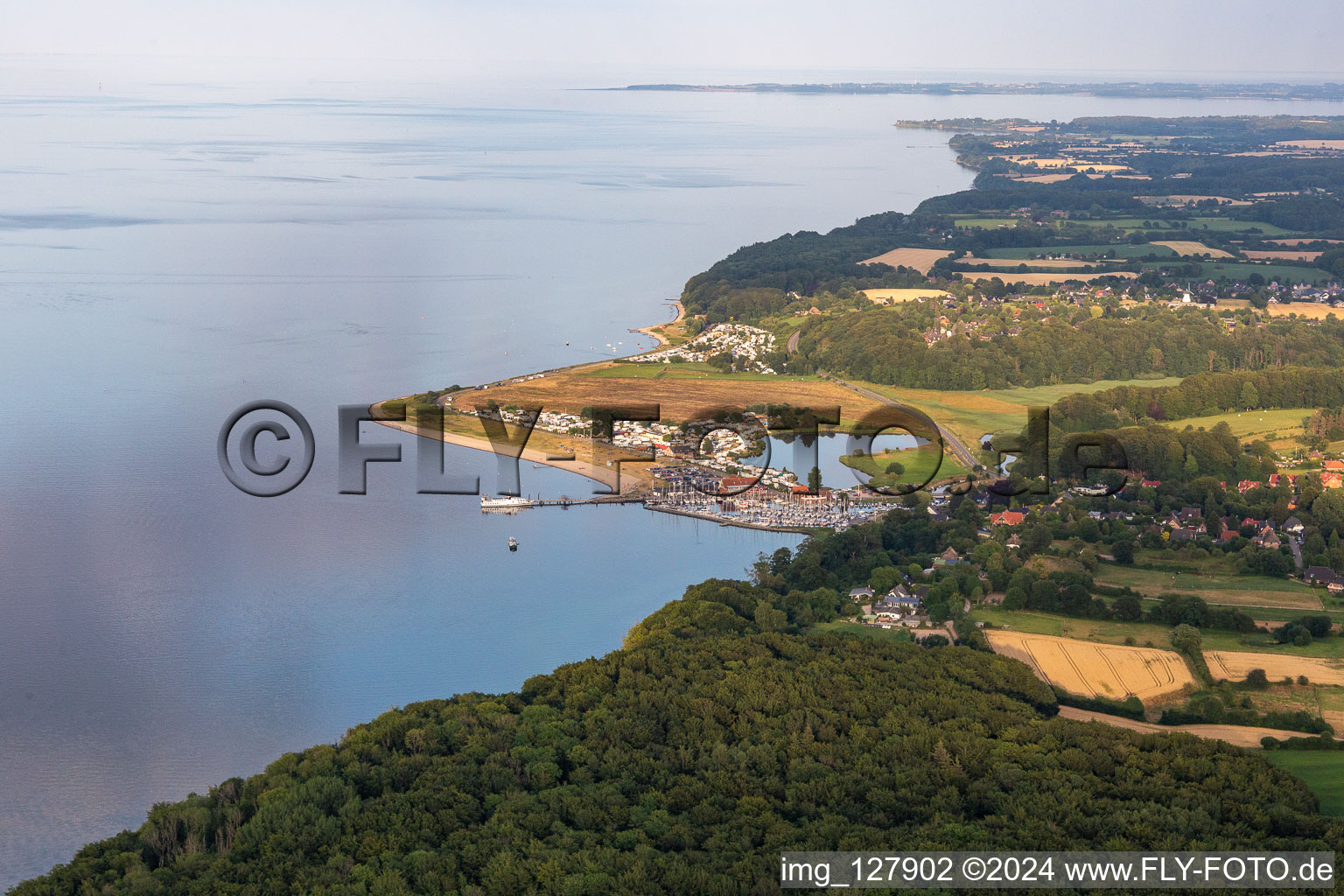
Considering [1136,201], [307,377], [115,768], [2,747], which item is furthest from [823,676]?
[1136,201]

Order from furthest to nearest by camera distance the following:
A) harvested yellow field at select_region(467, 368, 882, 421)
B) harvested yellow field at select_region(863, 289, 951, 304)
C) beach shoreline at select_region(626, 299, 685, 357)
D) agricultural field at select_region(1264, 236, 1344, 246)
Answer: agricultural field at select_region(1264, 236, 1344, 246), harvested yellow field at select_region(863, 289, 951, 304), beach shoreline at select_region(626, 299, 685, 357), harvested yellow field at select_region(467, 368, 882, 421)

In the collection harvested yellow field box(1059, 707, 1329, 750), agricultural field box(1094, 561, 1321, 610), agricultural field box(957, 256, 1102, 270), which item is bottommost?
harvested yellow field box(1059, 707, 1329, 750)

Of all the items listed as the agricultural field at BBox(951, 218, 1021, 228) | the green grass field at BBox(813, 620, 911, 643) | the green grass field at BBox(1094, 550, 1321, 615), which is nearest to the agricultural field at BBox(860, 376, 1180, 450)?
the green grass field at BBox(1094, 550, 1321, 615)

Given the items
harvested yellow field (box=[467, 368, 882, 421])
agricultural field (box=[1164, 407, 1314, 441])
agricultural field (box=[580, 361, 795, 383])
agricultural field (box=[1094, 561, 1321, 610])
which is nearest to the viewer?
agricultural field (box=[1094, 561, 1321, 610])

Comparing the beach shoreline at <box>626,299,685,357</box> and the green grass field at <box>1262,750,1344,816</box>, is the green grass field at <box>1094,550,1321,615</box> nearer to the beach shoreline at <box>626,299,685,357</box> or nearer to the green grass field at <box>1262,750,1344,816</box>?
the green grass field at <box>1262,750,1344,816</box>

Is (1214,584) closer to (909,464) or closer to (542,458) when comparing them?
(909,464)

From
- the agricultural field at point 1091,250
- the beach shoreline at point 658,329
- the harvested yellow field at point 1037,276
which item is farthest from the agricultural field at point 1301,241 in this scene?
the beach shoreline at point 658,329

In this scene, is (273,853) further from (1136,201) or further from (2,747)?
(1136,201)
